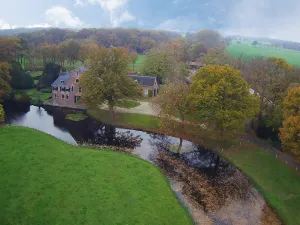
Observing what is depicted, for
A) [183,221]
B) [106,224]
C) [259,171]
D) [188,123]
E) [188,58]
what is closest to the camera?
[106,224]

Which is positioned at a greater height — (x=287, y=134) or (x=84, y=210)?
(x=287, y=134)

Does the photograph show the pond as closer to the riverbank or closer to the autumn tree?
the riverbank

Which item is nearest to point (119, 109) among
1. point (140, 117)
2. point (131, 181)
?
point (140, 117)

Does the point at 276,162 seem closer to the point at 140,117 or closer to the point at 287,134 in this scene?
the point at 287,134

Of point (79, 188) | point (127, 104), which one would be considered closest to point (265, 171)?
point (79, 188)

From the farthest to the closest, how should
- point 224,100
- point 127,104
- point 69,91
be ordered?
1. point 69,91
2. point 127,104
3. point 224,100

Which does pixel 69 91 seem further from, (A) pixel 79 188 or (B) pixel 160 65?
(A) pixel 79 188
